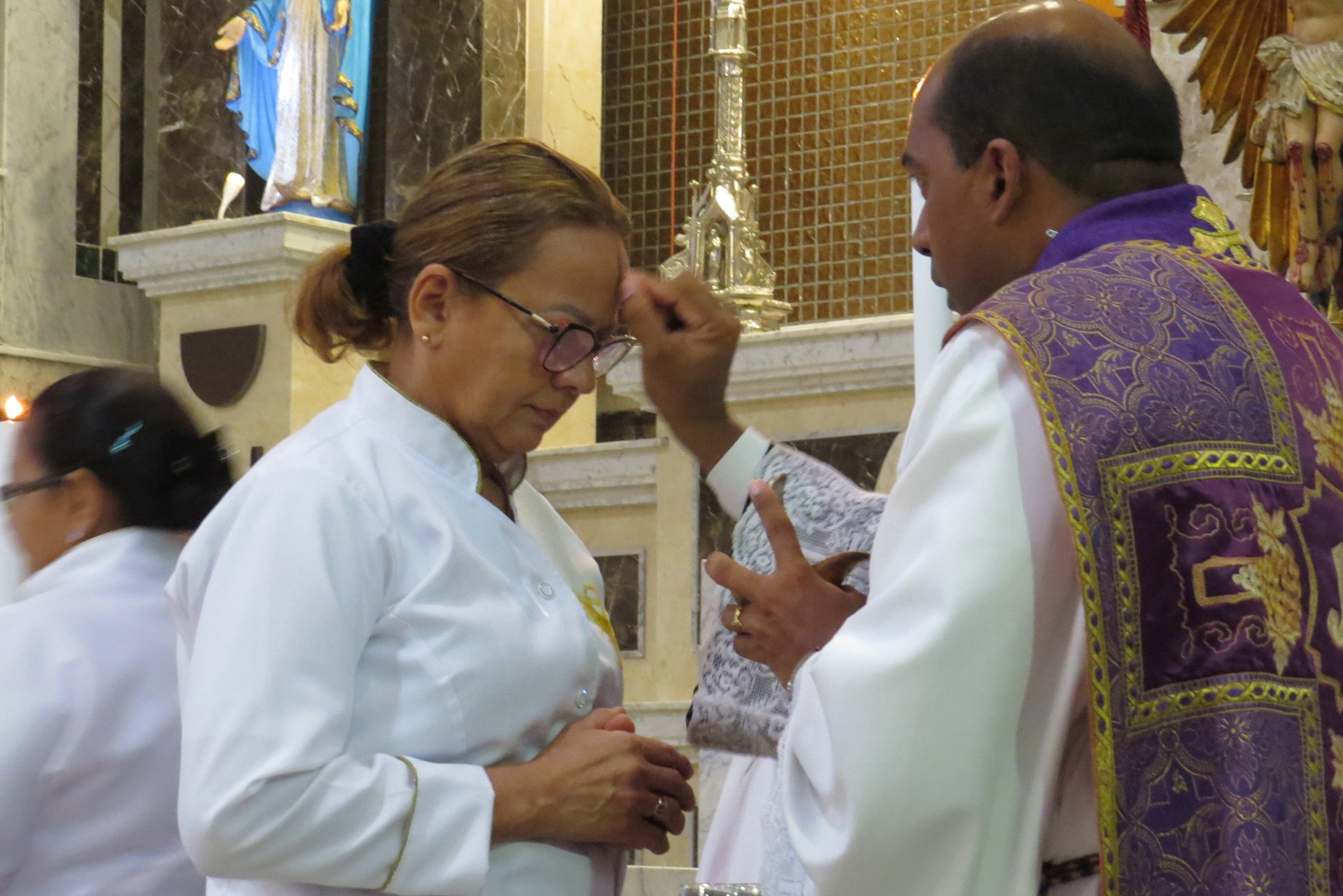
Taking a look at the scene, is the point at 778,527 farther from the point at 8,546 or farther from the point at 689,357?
the point at 8,546

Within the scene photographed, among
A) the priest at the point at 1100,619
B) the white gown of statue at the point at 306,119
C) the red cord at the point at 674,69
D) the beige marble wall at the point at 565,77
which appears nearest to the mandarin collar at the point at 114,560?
the priest at the point at 1100,619

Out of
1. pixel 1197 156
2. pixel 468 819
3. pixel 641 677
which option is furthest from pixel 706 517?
pixel 468 819

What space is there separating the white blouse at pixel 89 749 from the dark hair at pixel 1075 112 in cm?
117

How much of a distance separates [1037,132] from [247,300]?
6.57 metres

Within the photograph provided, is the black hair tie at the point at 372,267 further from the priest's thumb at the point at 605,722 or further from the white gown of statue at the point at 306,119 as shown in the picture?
the white gown of statue at the point at 306,119

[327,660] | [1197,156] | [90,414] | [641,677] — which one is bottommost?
[641,677]

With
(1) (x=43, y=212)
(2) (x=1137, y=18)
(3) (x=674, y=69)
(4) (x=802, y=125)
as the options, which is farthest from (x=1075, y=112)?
(3) (x=674, y=69)

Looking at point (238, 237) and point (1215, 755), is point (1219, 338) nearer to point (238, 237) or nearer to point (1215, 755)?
point (1215, 755)

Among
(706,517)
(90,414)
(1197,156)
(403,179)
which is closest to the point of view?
(90,414)

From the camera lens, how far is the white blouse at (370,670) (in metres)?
1.74

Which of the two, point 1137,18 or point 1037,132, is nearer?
point 1037,132

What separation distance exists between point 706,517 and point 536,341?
4.17 meters

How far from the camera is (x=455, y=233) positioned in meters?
2.05

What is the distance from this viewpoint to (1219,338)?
1728 mm
